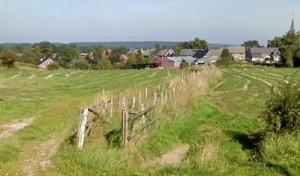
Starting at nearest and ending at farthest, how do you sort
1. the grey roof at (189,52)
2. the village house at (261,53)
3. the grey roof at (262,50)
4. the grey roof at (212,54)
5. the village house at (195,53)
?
the grey roof at (212,54) → the village house at (261,53) → the village house at (195,53) → the grey roof at (262,50) → the grey roof at (189,52)

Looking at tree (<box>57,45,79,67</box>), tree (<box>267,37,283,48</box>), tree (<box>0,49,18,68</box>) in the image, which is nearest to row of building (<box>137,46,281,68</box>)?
tree (<box>267,37,283,48</box>)

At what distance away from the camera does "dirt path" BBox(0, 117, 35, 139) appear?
13.8 m

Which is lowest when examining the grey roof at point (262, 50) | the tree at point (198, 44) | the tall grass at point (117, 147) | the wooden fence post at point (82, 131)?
the tall grass at point (117, 147)

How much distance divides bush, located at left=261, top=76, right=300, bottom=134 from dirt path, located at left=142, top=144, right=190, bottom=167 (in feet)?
9.35

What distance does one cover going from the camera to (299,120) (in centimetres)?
1189

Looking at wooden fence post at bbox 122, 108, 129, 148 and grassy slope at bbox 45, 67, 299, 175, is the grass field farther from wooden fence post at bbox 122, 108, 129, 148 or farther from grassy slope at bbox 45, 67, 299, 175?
wooden fence post at bbox 122, 108, 129, 148

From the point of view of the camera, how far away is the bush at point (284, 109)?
11922 mm

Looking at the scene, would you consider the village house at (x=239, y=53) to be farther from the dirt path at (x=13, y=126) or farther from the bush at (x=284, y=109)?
the bush at (x=284, y=109)

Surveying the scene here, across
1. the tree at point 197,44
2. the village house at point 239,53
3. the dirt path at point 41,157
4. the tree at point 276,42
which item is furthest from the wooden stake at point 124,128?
the tree at point 197,44

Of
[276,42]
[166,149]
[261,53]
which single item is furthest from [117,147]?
[276,42]

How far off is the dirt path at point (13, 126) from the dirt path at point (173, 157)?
570 cm

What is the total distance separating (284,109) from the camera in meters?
12.1

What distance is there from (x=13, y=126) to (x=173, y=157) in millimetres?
7170

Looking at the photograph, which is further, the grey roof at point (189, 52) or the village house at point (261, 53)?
the grey roof at point (189, 52)
